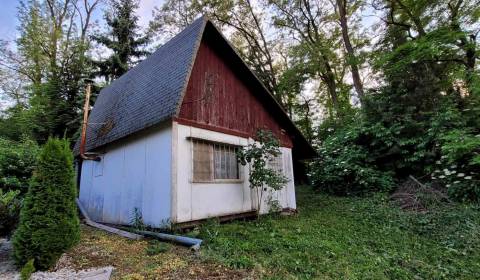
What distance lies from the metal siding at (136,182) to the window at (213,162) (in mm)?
767

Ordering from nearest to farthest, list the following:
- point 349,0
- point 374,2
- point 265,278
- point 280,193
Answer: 1. point 265,278
2. point 280,193
3. point 374,2
4. point 349,0

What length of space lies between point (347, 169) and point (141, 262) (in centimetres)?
842

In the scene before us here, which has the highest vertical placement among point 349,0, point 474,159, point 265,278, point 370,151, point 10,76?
point 349,0

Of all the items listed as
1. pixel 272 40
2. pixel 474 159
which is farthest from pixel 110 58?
pixel 474 159

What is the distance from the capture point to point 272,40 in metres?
18.7

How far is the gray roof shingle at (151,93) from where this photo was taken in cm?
624

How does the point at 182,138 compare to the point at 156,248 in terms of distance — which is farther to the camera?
the point at 182,138

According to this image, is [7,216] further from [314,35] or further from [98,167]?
[314,35]

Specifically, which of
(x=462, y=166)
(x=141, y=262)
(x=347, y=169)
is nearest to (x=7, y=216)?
(x=141, y=262)

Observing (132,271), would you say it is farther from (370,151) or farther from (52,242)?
(370,151)

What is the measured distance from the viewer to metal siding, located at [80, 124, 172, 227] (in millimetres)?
5918

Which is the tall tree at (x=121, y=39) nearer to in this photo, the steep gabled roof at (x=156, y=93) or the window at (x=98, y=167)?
the steep gabled roof at (x=156, y=93)

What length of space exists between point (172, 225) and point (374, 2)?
44.3ft

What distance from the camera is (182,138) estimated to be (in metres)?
6.11
